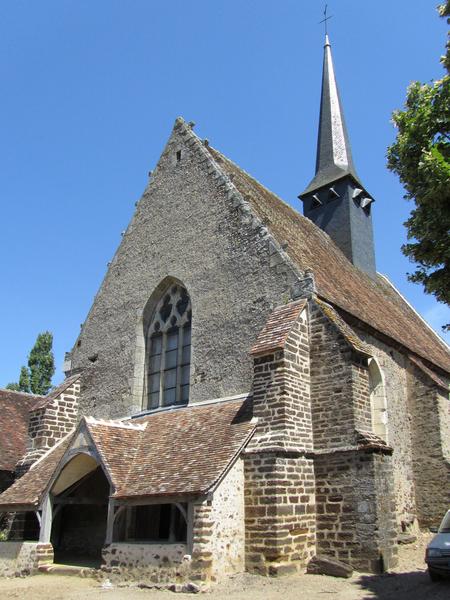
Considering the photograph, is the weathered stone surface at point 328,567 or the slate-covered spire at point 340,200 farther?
the slate-covered spire at point 340,200

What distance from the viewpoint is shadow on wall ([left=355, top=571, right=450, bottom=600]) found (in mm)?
7539

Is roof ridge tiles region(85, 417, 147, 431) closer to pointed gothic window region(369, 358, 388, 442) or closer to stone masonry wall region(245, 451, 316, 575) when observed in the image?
stone masonry wall region(245, 451, 316, 575)

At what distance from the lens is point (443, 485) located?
13445 mm

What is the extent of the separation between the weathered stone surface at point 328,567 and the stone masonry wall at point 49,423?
7.30 meters

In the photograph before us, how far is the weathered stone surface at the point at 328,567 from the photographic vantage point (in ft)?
28.8

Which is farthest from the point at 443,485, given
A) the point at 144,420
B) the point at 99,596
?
the point at 99,596

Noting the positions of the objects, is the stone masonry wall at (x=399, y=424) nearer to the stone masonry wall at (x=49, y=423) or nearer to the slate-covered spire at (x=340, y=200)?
the slate-covered spire at (x=340, y=200)

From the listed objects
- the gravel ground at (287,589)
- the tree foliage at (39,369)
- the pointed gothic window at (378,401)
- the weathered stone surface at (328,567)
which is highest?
the tree foliage at (39,369)

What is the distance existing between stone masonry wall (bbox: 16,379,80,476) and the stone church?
2.0 inches

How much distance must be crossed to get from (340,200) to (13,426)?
43.5 ft

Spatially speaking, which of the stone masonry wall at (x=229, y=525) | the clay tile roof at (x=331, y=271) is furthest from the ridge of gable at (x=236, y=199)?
the stone masonry wall at (x=229, y=525)

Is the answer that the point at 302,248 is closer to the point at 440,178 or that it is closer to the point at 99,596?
the point at 440,178

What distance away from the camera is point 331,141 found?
22.1 meters

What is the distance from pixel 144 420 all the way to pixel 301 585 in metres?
5.53
